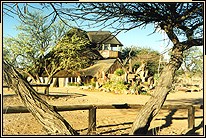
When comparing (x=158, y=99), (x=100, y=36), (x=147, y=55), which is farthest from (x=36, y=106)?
(x=147, y=55)

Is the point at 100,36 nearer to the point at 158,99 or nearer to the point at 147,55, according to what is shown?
the point at 158,99

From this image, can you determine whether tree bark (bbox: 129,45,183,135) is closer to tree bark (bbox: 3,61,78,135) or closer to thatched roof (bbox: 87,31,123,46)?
Result: thatched roof (bbox: 87,31,123,46)

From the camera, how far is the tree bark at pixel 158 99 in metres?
2.88

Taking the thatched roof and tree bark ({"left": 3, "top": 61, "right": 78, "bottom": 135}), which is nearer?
tree bark ({"left": 3, "top": 61, "right": 78, "bottom": 135})

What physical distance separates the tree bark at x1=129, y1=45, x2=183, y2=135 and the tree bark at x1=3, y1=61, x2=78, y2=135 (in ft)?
3.08

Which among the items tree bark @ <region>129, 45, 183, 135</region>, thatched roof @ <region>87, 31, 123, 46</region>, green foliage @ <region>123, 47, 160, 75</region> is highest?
thatched roof @ <region>87, 31, 123, 46</region>

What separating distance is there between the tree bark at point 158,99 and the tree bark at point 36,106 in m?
0.94

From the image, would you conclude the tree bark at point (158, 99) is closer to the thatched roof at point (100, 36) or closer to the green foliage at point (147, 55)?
the green foliage at point (147, 55)

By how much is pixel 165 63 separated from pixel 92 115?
4.05 ft

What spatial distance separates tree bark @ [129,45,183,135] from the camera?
2.88 meters

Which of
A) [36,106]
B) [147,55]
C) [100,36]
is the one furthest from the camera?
[147,55]

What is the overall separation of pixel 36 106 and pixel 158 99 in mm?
1413


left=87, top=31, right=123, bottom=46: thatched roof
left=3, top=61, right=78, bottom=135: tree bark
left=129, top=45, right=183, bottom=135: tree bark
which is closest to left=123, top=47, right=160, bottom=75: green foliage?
left=129, top=45, right=183, bottom=135: tree bark

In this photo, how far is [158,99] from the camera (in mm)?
2955
